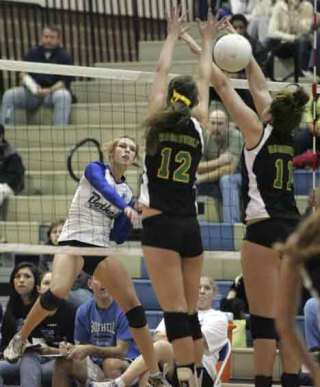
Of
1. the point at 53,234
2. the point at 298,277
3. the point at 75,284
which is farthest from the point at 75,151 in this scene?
the point at 298,277

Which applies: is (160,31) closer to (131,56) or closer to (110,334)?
(131,56)

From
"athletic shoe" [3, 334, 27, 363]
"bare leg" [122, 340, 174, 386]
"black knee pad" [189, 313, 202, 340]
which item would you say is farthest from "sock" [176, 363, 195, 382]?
"athletic shoe" [3, 334, 27, 363]

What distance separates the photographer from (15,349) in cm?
1215

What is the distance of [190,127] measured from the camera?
10.5 m

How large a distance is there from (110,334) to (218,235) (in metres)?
2.38

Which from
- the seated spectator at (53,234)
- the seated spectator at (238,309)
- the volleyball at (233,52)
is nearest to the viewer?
the volleyball at (233,52)

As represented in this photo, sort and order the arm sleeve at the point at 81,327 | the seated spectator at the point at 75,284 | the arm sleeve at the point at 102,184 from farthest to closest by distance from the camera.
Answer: the seated spectator at the point at 75,284
the arm sleeve at the point at 81,327
the arm sleeve at the point at 102,184

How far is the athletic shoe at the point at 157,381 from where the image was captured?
37.2ft

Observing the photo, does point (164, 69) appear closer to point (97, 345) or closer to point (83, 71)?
point (83, 71)

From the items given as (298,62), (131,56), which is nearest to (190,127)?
(298,62)

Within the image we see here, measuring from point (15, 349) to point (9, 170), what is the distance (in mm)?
4447

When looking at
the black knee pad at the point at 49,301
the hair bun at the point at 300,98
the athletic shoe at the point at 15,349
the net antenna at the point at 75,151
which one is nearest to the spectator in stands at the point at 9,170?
the net antenna at the point at 75,151

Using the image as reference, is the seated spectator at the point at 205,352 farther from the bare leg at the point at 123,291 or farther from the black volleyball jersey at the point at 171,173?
the black volleyball jersey at the point at 171,173

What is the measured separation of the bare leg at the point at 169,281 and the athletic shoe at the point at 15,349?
6.79ft
